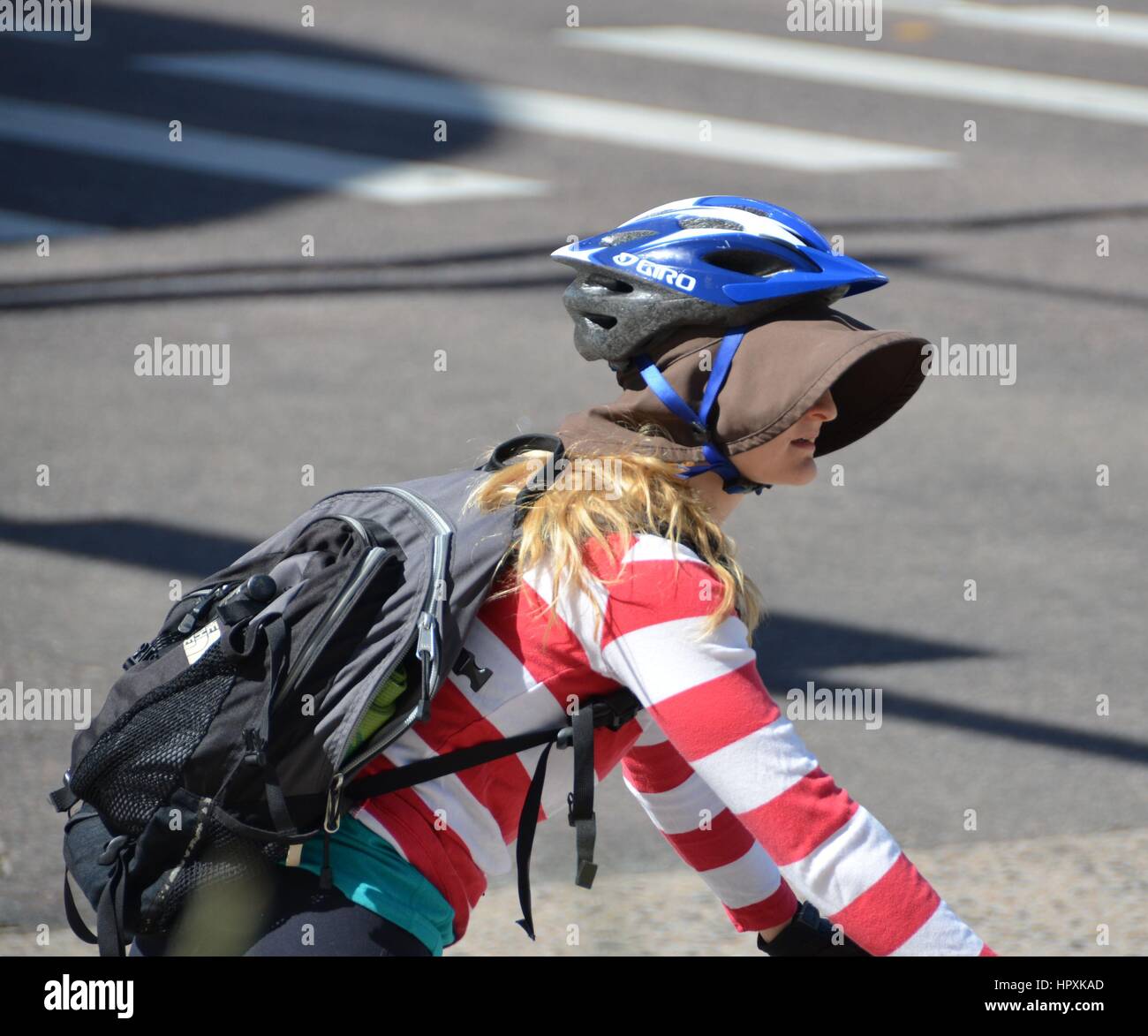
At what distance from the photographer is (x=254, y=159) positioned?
39.8 ft

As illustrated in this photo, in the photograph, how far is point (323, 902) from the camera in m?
2.44

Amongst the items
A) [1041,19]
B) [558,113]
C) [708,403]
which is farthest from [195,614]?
[1041,19]

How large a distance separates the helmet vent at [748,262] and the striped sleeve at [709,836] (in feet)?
2.56

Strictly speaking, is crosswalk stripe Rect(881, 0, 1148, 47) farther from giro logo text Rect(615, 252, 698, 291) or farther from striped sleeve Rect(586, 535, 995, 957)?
striped sleeve Rect(586, 535, 995, 957)

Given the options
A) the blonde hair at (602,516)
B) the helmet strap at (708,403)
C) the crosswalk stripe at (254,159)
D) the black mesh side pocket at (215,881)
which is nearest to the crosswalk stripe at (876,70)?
the crosswalk stripe at (254,159)

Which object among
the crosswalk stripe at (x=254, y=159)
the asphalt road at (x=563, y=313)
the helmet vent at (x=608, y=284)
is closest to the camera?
the helmet vent at (x=608, y=284)

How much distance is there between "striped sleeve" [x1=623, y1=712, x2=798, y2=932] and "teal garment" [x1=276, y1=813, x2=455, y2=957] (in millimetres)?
554

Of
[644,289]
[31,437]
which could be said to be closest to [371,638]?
[644,289]

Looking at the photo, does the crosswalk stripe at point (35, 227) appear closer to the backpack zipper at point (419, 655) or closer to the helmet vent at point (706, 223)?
the helmet vent at point (706, 223)

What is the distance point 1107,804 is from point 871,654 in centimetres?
109

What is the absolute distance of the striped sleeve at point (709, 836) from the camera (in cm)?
294

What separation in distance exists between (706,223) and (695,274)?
0.17 metres

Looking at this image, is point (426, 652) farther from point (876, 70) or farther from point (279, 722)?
point (876, 70)
